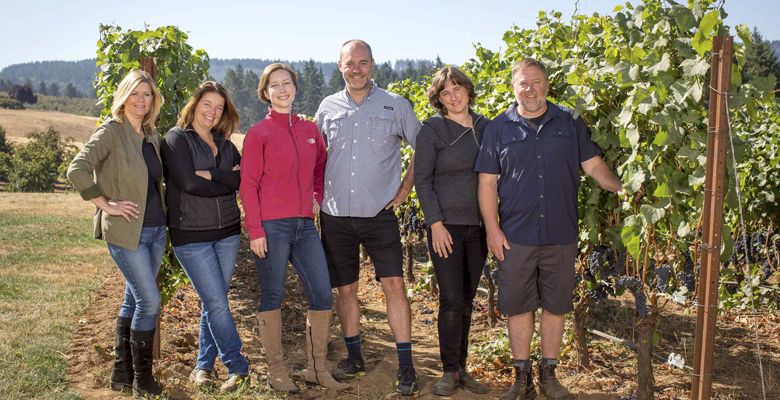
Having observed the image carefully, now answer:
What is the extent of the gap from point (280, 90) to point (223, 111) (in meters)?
0.51

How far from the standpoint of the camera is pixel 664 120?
3.34 m

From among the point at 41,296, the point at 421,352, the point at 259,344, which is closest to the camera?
the point at 421,352

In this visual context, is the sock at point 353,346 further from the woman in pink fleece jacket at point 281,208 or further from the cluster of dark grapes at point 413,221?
the cluster of dark grapes at point 413,221

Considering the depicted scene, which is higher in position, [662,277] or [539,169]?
[539,169]

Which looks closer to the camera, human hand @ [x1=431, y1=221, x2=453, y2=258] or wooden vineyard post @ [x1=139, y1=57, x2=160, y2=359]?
A: human hand @ [x1=431, y1=221, x2=453, y2=258]

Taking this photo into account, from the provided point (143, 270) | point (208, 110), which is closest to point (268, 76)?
point (208, 110)

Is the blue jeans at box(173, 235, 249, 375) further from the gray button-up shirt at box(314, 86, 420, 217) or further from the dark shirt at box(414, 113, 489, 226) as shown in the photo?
the dark shirt at box(414, 113, 489, 226)

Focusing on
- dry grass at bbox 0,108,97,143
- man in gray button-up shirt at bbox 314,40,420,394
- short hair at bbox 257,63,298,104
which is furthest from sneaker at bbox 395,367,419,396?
dry grass at bbox 0,108,97,143

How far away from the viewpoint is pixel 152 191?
4.04m

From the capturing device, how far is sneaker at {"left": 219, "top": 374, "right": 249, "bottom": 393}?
13.5ft

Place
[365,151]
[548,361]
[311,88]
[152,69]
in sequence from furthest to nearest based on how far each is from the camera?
[311,88], [152,69], [365,151], [548,361]

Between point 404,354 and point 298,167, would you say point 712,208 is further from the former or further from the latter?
point 298,167

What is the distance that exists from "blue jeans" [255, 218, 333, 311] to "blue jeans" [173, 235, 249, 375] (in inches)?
8.4

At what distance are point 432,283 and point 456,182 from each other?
3.61m
